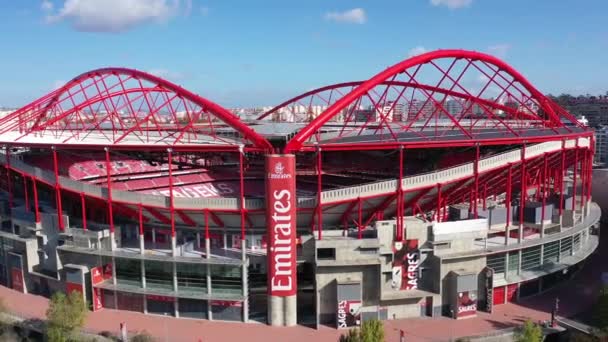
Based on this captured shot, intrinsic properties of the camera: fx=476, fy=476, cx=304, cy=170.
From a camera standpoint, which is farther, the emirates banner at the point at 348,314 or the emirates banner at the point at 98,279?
the emirates banner at the point at 98,279

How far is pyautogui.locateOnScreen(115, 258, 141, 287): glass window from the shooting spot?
1527 inches

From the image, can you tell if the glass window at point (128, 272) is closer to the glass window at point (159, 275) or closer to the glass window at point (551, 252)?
the glass window at point (159, 275)

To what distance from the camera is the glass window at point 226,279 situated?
121 ft

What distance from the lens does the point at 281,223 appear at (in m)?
34.6

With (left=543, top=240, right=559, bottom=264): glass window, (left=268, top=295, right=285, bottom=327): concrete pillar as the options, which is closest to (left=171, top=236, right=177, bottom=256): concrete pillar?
(left=268, top=295, right=285, bottom=327): concrete pillar

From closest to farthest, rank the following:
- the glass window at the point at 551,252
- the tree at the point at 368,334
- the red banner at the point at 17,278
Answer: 1. the tree at the point at 368,334
2. the glass window at the point at 551,252
3. the red banner at the point at 17,278

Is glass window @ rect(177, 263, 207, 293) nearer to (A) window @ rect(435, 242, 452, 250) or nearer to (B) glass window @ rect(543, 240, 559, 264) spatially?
(A) window @ rect(435, 242, 452, 250)

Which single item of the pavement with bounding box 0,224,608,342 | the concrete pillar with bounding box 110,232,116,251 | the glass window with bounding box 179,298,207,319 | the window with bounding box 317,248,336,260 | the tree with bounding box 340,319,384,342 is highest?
the concrete pillar with bounding box 110,232,116,251

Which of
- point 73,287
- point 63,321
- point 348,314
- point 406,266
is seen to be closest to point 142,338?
point 63,321

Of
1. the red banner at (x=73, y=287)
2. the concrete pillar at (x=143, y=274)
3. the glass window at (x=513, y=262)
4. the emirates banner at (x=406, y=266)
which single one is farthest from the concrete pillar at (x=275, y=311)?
the glass window at (x=513, y=262)

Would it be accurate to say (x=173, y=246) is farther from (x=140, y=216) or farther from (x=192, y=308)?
(x=192, y=308)

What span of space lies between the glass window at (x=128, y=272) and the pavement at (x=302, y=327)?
101 inches

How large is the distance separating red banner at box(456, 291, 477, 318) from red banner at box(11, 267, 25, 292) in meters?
38.1

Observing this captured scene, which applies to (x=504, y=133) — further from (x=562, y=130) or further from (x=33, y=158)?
(x=33, y=158)
